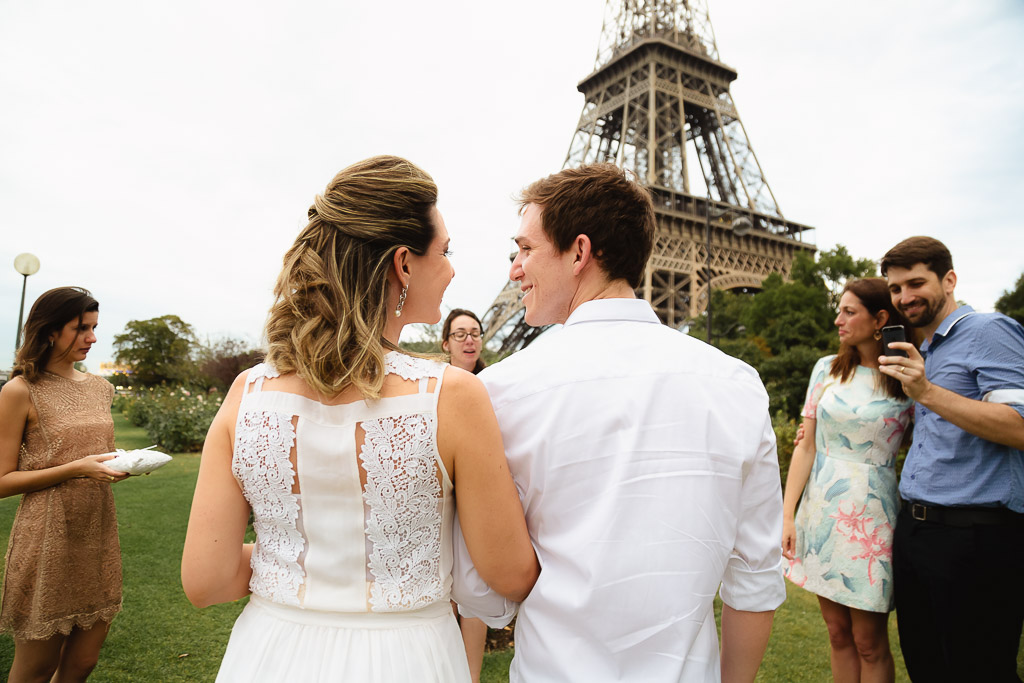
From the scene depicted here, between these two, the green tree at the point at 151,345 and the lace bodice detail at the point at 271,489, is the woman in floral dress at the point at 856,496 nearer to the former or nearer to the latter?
the lace bodice detail at the point at 271,489

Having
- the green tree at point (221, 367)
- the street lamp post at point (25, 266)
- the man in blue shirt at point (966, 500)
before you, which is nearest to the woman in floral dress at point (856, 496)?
the man in blue shirt at point (966, 500)

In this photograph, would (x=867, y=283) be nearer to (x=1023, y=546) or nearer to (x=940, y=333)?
(x=940, y=333)

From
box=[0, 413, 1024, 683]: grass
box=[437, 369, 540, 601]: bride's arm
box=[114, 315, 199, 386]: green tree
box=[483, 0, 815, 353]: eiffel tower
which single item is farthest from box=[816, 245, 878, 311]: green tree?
box=[114, 315, 199, 386]: green tree

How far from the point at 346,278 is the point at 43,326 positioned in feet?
8.36

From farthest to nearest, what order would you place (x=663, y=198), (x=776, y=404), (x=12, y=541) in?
(x=663, y=198) < (x=776, y=404) < (x=12, y=541)

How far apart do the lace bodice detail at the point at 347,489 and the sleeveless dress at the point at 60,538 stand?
2197mm

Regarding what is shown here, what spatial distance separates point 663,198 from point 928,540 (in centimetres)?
2584

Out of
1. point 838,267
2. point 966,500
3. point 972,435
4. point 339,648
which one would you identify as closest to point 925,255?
point 972,435

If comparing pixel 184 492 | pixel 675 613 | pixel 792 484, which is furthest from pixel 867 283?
pixel 184 492

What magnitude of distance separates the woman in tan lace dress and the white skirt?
5.50 ft

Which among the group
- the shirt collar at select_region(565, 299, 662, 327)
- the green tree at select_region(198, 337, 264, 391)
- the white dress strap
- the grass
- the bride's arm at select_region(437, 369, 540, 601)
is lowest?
the grass

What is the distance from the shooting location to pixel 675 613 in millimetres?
1375

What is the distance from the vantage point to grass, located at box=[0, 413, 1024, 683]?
3.93m

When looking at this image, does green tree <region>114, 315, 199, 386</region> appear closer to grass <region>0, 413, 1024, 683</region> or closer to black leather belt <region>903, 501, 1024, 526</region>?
grass <region>0, 413, 1024, 683</region>
